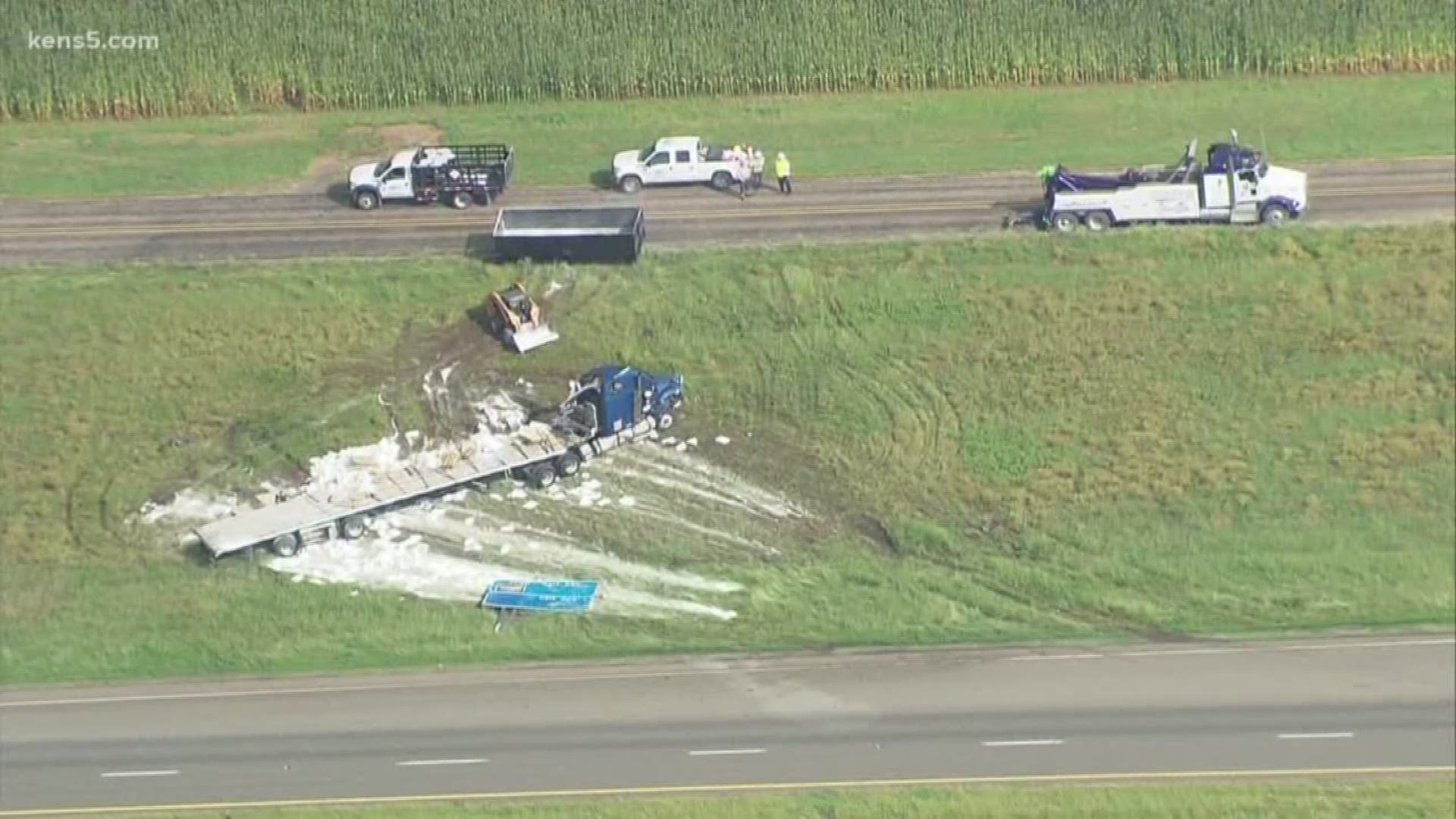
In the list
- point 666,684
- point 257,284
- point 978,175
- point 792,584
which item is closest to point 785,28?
point 978,175

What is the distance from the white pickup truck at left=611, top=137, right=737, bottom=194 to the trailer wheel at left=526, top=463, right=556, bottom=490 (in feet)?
49.9

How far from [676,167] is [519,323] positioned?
11.2 meters

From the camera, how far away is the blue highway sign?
46938 mm

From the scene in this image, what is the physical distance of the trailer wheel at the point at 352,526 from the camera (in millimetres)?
48969

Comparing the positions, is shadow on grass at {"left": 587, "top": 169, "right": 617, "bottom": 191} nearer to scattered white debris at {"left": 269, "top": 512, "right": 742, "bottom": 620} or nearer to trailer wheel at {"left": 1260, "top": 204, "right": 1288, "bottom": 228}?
scattered white debris at {"left": 269, "top": 512, "right": 742, "bottom": 620}

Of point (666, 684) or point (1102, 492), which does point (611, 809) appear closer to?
point (666, 684)

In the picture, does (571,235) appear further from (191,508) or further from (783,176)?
(191,508)

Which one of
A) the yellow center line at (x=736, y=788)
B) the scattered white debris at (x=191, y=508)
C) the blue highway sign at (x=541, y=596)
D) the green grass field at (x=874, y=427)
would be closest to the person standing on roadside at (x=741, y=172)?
the green grass field at (x=874, y=427)

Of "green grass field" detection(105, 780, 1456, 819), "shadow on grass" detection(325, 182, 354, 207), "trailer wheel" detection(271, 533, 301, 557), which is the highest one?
"shadow on grass" detection(325, 182, 354, 207)

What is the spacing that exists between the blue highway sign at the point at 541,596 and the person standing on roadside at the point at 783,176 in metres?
20.0

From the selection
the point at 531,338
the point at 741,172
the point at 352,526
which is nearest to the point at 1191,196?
the point at 741,172

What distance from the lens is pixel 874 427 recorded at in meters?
52.2

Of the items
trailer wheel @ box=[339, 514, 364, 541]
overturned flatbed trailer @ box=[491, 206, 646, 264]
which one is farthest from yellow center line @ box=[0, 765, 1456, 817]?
overturned flatbed trailer @ box=[491, 206, 646, 264]

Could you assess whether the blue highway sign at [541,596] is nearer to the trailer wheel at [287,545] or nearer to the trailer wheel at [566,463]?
the trailer wheel at [566,463]
